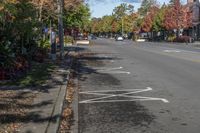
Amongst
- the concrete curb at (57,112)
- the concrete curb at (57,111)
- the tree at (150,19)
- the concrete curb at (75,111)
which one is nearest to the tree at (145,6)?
the tree at (150,19)

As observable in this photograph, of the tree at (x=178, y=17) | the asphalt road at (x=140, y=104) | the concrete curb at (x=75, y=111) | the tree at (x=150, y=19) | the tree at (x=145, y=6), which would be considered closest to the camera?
the concrete curb at (x=75, y=111)

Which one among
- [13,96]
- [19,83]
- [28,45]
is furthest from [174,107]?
[28,45]

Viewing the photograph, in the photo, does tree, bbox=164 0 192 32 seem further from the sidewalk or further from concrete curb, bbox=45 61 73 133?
concrete curb, bbox=45 61 73 133

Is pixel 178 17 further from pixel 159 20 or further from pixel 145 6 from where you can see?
pixel 145 6

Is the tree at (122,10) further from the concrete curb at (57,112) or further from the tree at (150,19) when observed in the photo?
the concrete curb at (57,112)

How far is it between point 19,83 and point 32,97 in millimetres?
2897

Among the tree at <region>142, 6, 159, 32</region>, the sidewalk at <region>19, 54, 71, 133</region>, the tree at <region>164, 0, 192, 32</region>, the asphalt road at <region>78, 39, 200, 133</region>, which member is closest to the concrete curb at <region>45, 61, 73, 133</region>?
the sidewalk at <region>19, 54, 71, 133</region>

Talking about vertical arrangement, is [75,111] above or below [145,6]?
below

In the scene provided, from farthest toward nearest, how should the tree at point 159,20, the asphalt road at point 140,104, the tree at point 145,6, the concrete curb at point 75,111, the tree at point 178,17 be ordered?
the tree at point 145,6 → the tree at point 159,20 → the tree at point 178,17 → the asphalt road at point 140,104 → the concrete curb at point 75,111

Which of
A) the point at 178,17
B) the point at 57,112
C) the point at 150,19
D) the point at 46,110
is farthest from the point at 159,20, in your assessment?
the point at 57,112

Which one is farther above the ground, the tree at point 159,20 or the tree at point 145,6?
the tree at point 145,6

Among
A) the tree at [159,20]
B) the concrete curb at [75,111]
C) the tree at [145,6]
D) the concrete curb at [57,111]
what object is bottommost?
the concrete curb at [75,111]

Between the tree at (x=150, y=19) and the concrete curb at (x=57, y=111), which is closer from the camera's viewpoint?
the concrete curb at (x=57, y=111)

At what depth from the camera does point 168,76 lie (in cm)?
1925
